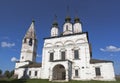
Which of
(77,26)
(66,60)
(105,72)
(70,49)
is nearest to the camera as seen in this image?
(105,72)

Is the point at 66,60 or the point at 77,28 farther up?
the point at 77,28

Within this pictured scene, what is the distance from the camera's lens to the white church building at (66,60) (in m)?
23.4

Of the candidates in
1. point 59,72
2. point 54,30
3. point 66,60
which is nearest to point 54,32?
point 54,30

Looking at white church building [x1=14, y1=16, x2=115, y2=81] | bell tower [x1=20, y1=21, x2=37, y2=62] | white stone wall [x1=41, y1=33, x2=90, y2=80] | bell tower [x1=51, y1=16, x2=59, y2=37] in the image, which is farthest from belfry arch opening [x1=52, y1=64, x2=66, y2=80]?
bell tower [x1=20, y1=21, x2=37, y2=62]

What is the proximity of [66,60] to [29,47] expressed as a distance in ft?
46.3

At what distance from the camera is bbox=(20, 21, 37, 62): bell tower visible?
3344cm

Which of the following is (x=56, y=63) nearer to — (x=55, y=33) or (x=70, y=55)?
(x=70, y=55)

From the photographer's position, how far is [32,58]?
112ft

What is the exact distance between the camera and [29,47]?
3428cm

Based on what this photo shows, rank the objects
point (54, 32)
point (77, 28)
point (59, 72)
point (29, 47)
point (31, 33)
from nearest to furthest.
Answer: point (59, 72)
point (77, 28)
point (54, 32)
point (29, 47)
point (31, 33)

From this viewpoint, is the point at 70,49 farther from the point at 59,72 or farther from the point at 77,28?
the point at 77,28

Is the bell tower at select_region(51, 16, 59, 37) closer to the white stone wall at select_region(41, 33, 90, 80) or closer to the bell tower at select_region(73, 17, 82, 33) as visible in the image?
the white stone wall at select_region(41, 33, 90, 80)

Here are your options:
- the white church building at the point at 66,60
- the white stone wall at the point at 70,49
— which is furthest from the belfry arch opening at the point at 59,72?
the white stone wall at the point at 70,49

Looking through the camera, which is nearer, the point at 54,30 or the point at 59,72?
the point at 59,72
